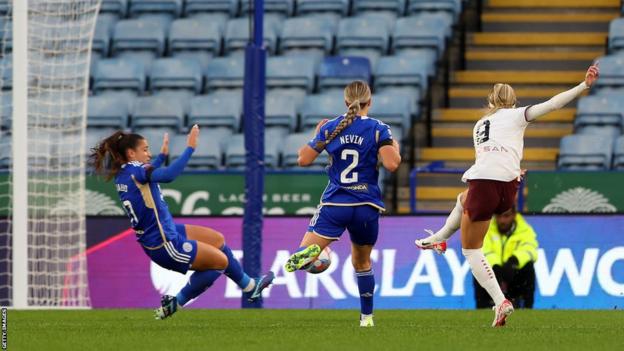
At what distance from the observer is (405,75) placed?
22.5 metres

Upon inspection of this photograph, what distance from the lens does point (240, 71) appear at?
76.6 ft

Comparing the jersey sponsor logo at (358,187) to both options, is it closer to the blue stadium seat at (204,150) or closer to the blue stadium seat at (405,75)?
the blue stadium seat at (204,150)

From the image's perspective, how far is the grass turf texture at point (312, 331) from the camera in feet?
34.9

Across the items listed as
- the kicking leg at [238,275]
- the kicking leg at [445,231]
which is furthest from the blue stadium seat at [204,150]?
the kicking leg at [445,231]

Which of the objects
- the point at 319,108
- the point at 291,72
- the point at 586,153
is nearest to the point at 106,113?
the point at 291,72

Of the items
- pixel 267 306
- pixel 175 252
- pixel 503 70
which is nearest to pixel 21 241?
pixel 267 306

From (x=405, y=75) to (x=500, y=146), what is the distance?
34.0ft

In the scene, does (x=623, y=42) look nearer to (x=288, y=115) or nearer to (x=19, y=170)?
(x=288, y=115)

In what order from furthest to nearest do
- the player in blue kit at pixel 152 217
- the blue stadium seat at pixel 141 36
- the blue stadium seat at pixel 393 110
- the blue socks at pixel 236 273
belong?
the blue stadium seat at pixel 141 36 < the blue stadium seat at pixel 393 110 < the blue socks at pixel 236 273 < the player in blue kit at pixel 152 217

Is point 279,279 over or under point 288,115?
under

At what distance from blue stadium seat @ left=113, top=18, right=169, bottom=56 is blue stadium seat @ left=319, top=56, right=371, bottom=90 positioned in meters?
2.97

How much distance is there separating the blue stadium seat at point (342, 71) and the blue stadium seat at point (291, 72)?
193mm

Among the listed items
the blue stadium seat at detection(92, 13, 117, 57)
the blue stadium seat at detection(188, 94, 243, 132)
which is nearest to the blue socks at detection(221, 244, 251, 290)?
the blue stadium seat at detection(188, 94, 243, 132)

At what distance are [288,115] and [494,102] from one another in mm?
9763
